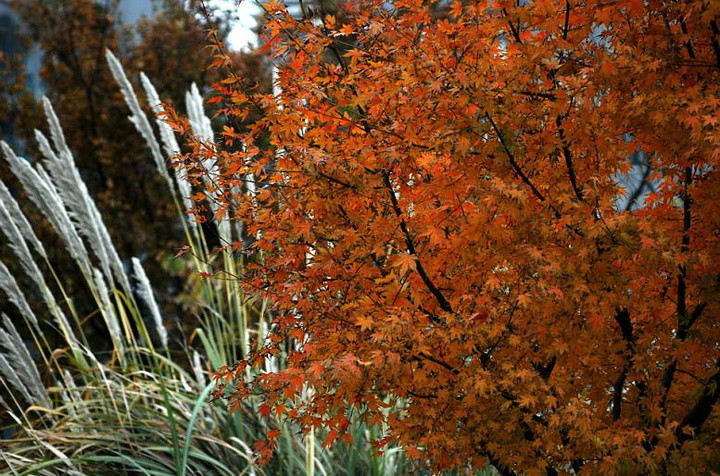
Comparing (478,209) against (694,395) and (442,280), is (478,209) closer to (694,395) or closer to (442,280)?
(442,280)

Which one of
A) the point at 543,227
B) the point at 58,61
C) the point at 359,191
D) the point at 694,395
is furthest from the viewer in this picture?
the point at 58,61

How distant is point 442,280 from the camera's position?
287cm

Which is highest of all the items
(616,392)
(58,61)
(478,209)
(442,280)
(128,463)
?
(58,61)

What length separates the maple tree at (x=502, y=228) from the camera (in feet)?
7.88

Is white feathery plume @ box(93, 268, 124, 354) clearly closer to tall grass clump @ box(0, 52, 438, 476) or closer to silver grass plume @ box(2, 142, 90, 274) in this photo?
tall grass clump @ box(0, 52, 438, 476)

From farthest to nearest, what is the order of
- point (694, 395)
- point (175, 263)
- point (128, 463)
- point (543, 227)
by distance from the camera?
point (175, 263)
point (128, 463)
point (694, 395)
point (543, 227)

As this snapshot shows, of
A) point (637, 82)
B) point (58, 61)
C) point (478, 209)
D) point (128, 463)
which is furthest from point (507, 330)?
point (58, 61)

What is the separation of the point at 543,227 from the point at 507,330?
0.45m

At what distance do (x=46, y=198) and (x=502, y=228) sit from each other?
3166 mm

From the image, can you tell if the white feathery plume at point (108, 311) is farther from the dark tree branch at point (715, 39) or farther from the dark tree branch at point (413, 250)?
the dark tree branch at point (715, 39)

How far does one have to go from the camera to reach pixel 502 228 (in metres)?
2.54

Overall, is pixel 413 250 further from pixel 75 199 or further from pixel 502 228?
pixel 75 199

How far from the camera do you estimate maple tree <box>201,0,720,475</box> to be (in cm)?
240

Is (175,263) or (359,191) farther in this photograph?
(175,263)
